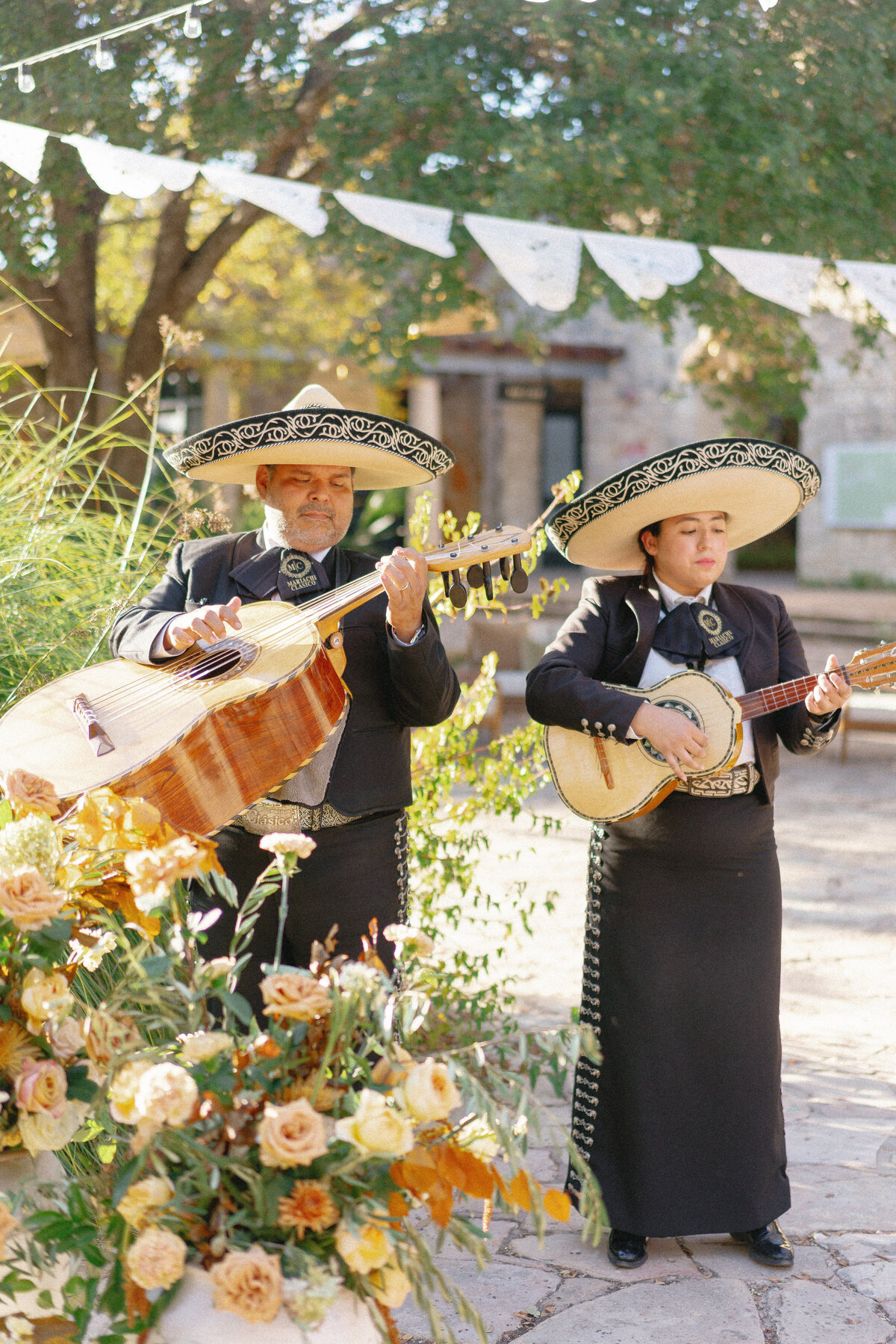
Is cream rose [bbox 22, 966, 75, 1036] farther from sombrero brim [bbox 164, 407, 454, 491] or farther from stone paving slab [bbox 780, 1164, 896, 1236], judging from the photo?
stone paving slab [bbox 780, 1164, 896, 1236]

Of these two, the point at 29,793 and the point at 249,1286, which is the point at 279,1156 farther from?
→ the point at 29,793

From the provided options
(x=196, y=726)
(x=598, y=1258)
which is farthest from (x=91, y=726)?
(x=598, y=1258)

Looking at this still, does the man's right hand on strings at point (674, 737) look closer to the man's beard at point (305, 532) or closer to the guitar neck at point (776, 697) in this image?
the guitar neck at point (776, 697)

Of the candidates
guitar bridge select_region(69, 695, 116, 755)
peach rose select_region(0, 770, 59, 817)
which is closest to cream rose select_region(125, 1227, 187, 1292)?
peach rose select_region(0, 770, 59, 817)

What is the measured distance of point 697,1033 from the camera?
287 centimetres

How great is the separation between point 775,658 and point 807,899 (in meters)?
3.23

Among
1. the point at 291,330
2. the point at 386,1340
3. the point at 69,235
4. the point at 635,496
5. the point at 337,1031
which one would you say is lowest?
the point at 386,1340

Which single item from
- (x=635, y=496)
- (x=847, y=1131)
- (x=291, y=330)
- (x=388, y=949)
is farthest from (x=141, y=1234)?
(x=291, y=330)

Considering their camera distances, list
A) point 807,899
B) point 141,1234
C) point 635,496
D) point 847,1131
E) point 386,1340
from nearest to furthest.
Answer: point 141,1234, point 386,1340, point 635,496, point 847,1131, point 807,899

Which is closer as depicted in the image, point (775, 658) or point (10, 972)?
point (10, 972)

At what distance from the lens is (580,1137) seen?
9.72 feet

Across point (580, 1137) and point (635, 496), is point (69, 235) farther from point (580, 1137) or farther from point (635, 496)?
point (580, 1137)

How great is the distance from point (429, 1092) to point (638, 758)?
1520mm

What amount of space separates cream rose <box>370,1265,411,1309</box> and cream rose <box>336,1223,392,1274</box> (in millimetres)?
57
